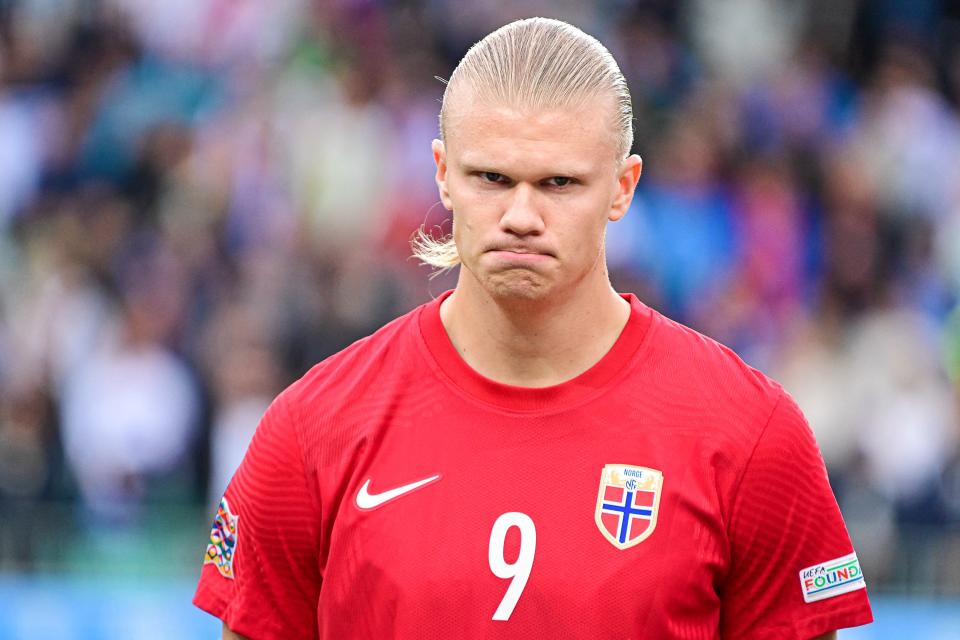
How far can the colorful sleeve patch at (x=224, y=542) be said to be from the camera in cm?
394

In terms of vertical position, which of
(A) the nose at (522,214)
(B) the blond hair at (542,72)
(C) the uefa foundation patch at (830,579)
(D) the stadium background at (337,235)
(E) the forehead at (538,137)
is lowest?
(C) the uefa foundation patch at (830,579)

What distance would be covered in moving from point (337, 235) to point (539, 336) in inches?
273

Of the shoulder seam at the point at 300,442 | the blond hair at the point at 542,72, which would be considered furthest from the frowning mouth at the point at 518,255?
the shoulder seam at the point at 300,442

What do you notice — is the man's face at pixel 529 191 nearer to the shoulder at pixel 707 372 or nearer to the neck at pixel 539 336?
the neck at pixel 539 336

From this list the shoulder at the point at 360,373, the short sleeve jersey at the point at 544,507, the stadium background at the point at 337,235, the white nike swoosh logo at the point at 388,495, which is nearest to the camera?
the short sleeve jersey at the point at 544,507

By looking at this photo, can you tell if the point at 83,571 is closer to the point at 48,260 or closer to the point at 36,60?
the point at 48,260

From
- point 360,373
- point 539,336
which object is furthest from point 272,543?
point 539,336

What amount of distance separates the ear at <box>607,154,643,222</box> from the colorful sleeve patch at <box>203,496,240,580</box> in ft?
3.45

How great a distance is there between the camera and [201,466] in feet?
31.8

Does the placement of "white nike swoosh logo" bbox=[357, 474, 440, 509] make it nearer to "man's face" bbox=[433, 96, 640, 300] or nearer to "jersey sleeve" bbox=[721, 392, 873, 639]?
"man's face" bbox=[433, 96, 640, 300]

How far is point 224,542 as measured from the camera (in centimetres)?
397

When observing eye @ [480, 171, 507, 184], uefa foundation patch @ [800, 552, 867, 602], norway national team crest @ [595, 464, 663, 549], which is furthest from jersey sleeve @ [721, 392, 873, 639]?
eye @ [480, 171, 507, 184]

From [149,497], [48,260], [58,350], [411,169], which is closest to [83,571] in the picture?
[149,497]

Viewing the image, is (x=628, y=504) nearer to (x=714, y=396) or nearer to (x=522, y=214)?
(x=714, y=396)
